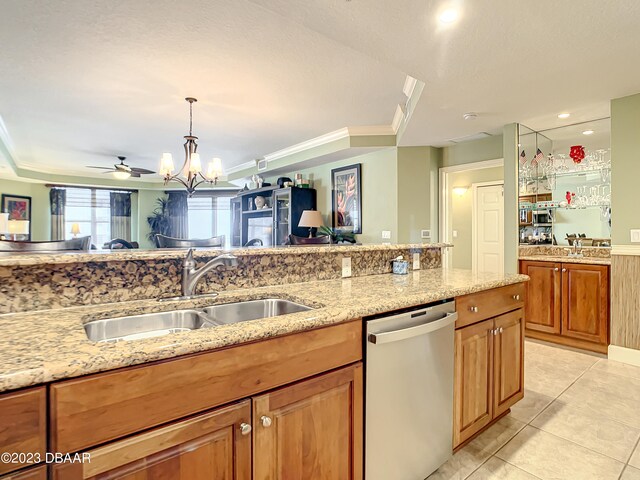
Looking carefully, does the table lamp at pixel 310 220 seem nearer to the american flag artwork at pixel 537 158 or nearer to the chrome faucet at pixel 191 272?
the american flag artwork at pixel 537 158

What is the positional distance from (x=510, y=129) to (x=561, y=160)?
29.5 inches

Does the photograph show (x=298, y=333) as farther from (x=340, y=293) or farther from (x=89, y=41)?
(x=89, y=41)

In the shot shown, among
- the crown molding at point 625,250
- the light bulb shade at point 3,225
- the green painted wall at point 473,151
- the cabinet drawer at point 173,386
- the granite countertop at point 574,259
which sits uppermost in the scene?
the green painted wall at point 473,151

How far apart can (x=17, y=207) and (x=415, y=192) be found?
8087mm

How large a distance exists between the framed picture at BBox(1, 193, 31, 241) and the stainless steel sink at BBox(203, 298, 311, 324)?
757 cm

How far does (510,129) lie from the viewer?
3641 millimetres

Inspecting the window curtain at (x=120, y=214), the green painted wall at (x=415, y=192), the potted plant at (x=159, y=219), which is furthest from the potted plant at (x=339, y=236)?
the window curtain at (x=120, y=214)

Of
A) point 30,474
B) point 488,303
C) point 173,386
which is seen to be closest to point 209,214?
point 488,303

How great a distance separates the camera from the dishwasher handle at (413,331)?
122cm

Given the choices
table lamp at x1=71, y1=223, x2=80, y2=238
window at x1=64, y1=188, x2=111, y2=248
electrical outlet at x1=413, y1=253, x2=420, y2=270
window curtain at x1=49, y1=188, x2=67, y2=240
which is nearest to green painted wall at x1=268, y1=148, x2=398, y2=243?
electrical outlet at x1=413, y1=253, x2=420, y2=270

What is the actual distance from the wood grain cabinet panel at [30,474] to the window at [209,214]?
27.4 feet

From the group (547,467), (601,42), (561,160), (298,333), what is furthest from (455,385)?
(561,160)

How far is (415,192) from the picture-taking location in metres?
4.59

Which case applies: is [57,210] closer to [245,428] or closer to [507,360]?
[245,428]
